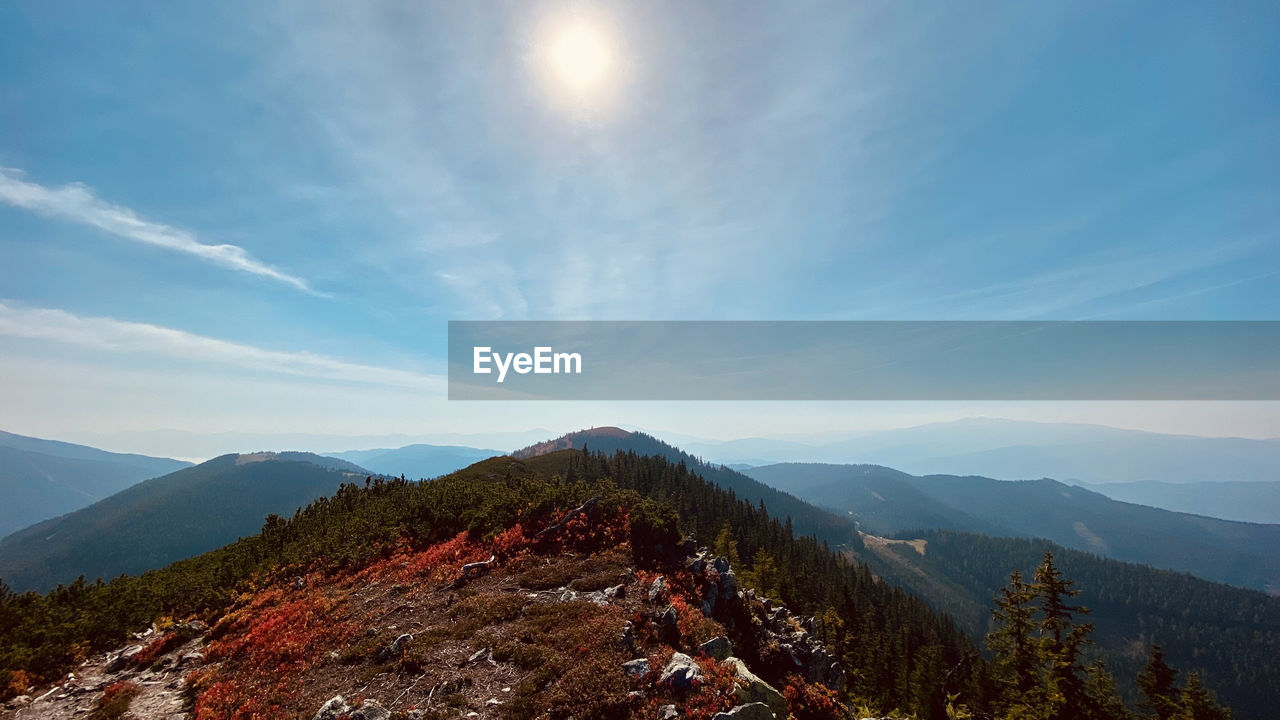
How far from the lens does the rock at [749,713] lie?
17219 mm

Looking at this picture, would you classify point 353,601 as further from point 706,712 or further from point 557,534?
point 706,712

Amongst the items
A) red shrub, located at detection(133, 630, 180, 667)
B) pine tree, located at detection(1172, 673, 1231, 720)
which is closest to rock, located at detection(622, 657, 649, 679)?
red shrub, located at detection(133, 630, 180, 667)

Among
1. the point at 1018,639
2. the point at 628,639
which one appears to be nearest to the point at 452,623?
the point at 628,639

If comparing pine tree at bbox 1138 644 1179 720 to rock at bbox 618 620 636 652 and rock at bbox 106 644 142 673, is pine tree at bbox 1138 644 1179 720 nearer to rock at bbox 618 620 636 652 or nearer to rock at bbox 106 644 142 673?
rock at bbox 618 620 636 652

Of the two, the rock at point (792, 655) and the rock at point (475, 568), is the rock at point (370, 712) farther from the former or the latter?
the rock at point (792, 655)

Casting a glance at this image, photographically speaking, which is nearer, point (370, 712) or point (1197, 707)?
point (370, 712)

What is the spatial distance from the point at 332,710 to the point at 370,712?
1459 millimetres

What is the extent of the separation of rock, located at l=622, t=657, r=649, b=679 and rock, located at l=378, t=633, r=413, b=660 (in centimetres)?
1141

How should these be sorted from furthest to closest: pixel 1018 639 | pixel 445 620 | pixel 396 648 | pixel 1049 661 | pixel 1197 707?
pixel 1197 707 → pixel 1018 639 → pixel 1049 661 → pixel 445 620 → pixel 396 648

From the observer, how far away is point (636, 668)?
19.8 meters

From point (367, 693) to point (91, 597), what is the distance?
33.3 meters

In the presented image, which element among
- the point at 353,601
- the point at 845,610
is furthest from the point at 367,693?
the point at 845,610

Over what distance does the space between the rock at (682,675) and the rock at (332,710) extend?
12.1m

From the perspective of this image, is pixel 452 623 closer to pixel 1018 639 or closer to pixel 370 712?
pixel 370 712
